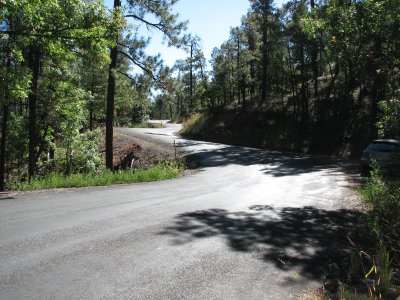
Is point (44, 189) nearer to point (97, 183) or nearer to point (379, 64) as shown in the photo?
point (97, 183)

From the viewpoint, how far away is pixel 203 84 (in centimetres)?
4666

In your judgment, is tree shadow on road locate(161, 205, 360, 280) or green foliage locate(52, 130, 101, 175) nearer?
tree shadow on road locate(161, 205, 360, 280)

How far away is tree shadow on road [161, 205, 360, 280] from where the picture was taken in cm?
593

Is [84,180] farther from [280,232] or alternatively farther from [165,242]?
[280,232]

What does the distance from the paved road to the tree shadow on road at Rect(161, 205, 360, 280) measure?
2 cm

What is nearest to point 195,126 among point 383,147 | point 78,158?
point 78,158

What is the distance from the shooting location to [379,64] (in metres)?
9.38

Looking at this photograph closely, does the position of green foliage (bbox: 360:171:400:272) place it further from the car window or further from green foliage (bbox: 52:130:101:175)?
green foliage (bbox: 52:130:101:175)

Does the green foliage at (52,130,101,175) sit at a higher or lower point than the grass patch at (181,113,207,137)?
lower

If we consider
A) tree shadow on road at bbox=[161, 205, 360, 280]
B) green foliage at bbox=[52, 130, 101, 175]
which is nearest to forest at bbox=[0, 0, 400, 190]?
green foliage at bbox=[52, 130, 101, 175]

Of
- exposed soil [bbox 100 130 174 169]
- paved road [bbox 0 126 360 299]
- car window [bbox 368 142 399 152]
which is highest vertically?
car window [bbox 368 142 399 152]

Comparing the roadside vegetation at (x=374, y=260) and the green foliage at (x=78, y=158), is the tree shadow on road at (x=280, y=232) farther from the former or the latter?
the green foliage at (x=78, y=158)

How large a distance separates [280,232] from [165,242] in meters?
2.38

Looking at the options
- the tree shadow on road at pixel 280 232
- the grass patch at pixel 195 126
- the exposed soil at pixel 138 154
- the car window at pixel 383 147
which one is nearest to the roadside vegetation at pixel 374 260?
the tree shadow on road at pixel 280 232
